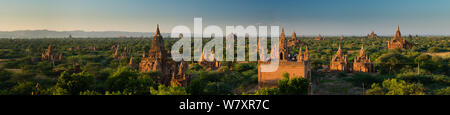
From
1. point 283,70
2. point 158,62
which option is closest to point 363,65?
point 283,70

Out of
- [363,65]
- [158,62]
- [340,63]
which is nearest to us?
[158,62]

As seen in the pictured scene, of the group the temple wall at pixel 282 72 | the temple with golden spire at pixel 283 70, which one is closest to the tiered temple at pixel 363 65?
the temple with golden spire at pixel 283 70

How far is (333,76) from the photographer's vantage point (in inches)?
1383

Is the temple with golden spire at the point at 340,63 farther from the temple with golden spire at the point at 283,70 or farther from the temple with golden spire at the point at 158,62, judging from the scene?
the temple with golden spire at the point at 158,62

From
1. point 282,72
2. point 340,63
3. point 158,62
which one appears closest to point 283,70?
point 282,72

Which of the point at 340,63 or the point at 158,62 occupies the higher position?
the point at 158,62

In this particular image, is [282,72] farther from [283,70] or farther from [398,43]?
[398,43]

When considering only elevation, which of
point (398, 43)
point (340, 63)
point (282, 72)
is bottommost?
point (282, 72)

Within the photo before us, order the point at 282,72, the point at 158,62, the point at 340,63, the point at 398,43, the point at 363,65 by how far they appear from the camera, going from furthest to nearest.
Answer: the point at 398,43
the point at 340,63
the point at 363,65
the point at 158,62
the point at 282,72

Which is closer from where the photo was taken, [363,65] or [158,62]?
[158,62]

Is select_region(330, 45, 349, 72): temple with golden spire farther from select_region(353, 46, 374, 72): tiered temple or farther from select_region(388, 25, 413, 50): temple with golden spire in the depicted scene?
select_region(388, 25, 413, 50): temple with golden spire

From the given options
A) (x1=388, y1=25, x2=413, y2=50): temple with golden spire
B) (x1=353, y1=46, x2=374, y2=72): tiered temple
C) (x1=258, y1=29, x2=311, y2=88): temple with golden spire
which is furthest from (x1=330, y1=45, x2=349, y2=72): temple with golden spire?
(x1=388, y1=25, x2=413, y2=50): temple with golden spire
